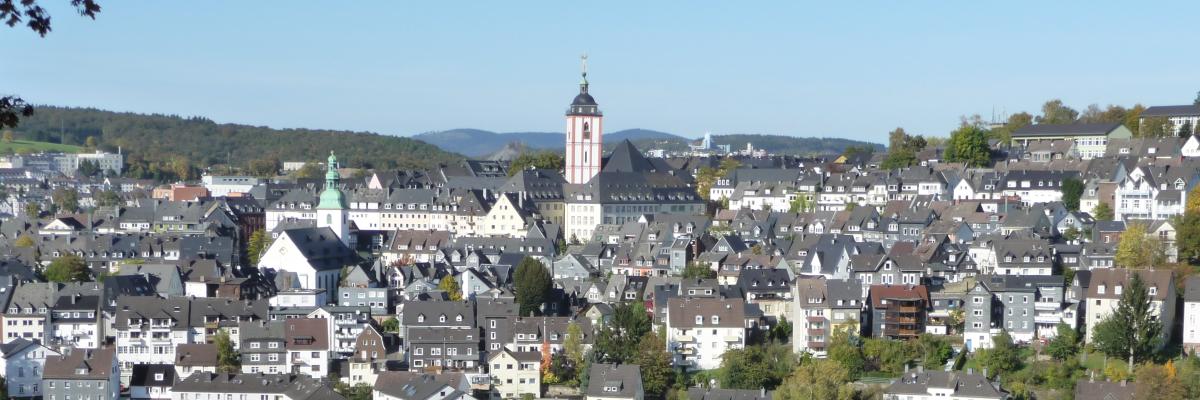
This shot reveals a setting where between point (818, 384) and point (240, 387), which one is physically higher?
point (818, 384)

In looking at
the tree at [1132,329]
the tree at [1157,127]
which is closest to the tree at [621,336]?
the tree at [1132,329]

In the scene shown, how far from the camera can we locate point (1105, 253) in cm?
5025

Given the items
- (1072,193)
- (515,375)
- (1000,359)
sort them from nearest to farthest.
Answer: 1. (1000,359)
2. (515,375)
3. (1072,193)

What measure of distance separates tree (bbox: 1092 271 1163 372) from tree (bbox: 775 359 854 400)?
6.95 meters

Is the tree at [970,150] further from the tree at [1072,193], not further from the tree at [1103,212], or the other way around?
the tree at [1103,212]

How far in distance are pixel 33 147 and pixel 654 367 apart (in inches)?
5099

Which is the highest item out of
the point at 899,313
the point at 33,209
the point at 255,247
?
the point at 33,209

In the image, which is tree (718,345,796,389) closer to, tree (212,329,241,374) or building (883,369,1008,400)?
building (883,369,1008,400)

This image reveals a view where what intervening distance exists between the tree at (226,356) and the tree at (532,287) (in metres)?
9.24

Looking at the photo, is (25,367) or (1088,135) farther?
(1088,135)

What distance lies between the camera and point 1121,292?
42.5 m

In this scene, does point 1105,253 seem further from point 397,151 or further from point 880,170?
point 397,151

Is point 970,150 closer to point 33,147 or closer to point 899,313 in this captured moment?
point 899,313

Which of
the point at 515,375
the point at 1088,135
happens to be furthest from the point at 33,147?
the point at 515,375
